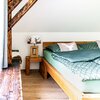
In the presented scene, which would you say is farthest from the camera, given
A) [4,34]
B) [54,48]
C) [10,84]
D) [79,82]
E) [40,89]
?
[54,48]

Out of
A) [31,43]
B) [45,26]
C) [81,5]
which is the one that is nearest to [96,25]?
[81,5]

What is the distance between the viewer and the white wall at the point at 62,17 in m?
4.88

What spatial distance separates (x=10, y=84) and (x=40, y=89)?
50.6 inches

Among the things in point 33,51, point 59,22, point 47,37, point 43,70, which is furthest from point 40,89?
point 59,22

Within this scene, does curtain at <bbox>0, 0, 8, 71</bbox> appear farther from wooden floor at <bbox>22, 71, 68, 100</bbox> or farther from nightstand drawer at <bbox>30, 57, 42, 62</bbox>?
nightstand drawer at <bbox>30, 57, 42, 62</bbox>

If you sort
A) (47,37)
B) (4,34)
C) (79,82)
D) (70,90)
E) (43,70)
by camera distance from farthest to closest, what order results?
1. (47,37)
2. (43,70)
3. (4,34)
4. (70,90)
5. (79,82)

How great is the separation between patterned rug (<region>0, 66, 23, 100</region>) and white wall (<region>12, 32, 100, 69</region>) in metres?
1.46

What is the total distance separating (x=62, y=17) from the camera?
520 cm

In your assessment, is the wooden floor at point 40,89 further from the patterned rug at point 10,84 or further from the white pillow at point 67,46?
the white pillow at point 67,46

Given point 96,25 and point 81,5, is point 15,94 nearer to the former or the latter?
point 81,5

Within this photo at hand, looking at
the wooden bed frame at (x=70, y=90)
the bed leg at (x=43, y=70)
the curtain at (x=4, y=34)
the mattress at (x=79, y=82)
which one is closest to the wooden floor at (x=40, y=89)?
the bed leg at (x=43, y=70)

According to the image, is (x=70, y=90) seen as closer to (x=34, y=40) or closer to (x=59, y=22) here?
(x=34, y=40)

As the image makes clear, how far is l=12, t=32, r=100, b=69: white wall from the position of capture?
17.7 ft

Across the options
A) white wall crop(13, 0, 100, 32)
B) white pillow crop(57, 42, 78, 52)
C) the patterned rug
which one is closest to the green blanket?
white pillow crop(57, 42, 78, 52)
